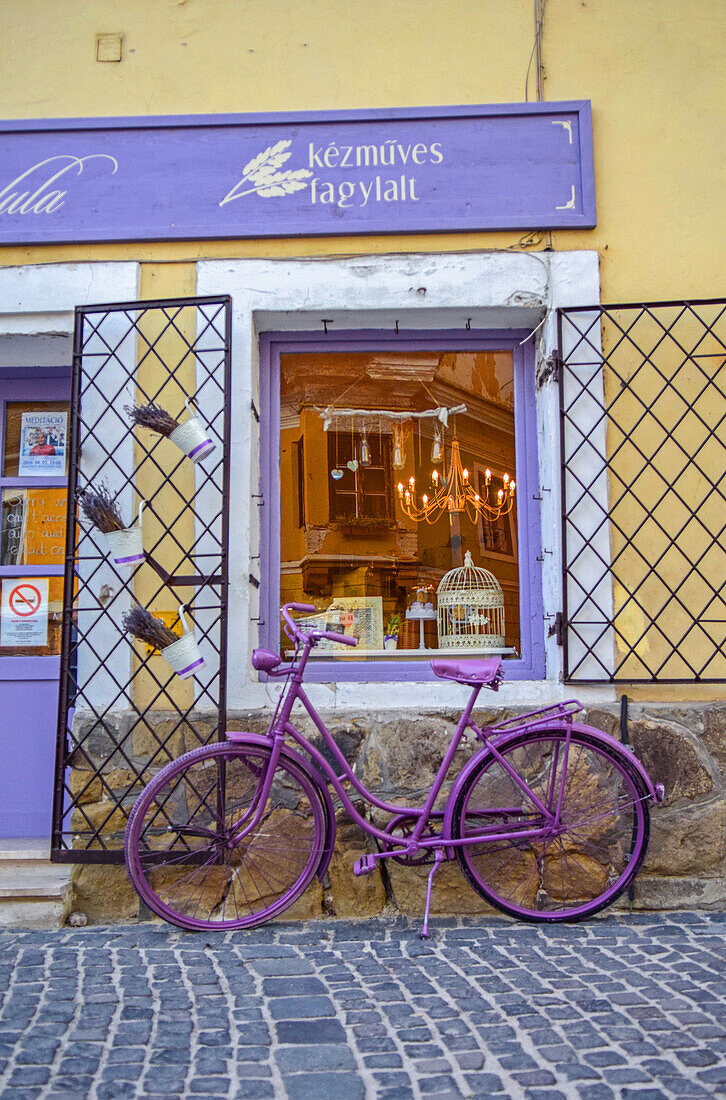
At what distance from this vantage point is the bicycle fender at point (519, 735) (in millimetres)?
3416

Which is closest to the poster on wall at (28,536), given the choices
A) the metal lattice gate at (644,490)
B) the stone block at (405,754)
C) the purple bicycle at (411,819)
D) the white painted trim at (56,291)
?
the white painted trim at (56,291)

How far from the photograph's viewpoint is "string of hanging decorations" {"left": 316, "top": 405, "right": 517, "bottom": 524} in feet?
14.7

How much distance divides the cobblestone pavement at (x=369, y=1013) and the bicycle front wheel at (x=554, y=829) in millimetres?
198

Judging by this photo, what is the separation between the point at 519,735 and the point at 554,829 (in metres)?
0.38

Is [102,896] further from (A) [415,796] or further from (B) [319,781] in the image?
(A) [415,796]

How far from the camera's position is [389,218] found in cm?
416

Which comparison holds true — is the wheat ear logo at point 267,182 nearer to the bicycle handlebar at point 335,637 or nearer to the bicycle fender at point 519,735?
the bicycle handlebar at point 335,637

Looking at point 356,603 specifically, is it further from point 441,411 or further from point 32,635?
point 32,635

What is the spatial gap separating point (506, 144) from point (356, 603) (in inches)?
89.5

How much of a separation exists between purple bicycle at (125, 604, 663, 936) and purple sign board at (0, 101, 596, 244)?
6.43ft

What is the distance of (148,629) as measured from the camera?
3.53 metres

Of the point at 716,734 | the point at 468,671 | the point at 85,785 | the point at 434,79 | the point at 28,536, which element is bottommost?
the point at 85,785

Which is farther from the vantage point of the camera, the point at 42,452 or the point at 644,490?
the point at 42,452

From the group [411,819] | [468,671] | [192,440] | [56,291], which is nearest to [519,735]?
[468,671]
